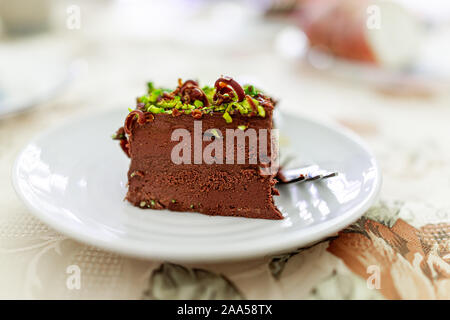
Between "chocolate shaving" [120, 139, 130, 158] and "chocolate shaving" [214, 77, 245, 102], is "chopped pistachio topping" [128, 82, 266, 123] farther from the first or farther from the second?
"chocolate shaving" [120, 139, 130, 158]

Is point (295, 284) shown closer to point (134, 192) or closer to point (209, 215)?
point (209, 215)

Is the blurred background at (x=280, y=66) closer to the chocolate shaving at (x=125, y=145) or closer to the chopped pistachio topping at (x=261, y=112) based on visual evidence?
the chocolate shaving at (x=125, y=145)

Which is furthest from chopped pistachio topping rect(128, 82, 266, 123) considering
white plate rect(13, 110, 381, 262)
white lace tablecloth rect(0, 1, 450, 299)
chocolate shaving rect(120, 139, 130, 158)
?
white lace tablecloth rect(0, 1, 450, 299)

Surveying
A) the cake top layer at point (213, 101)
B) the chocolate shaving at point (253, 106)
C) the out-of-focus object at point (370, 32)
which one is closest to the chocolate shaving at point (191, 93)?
the cake top layer at point (213, 101)

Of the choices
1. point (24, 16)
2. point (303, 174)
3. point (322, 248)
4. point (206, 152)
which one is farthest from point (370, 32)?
point (24, 16)

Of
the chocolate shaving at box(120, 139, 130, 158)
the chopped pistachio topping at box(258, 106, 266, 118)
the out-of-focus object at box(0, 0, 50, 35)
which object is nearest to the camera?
the chopped pistachio topping at box(258, 106, 266, 118)
